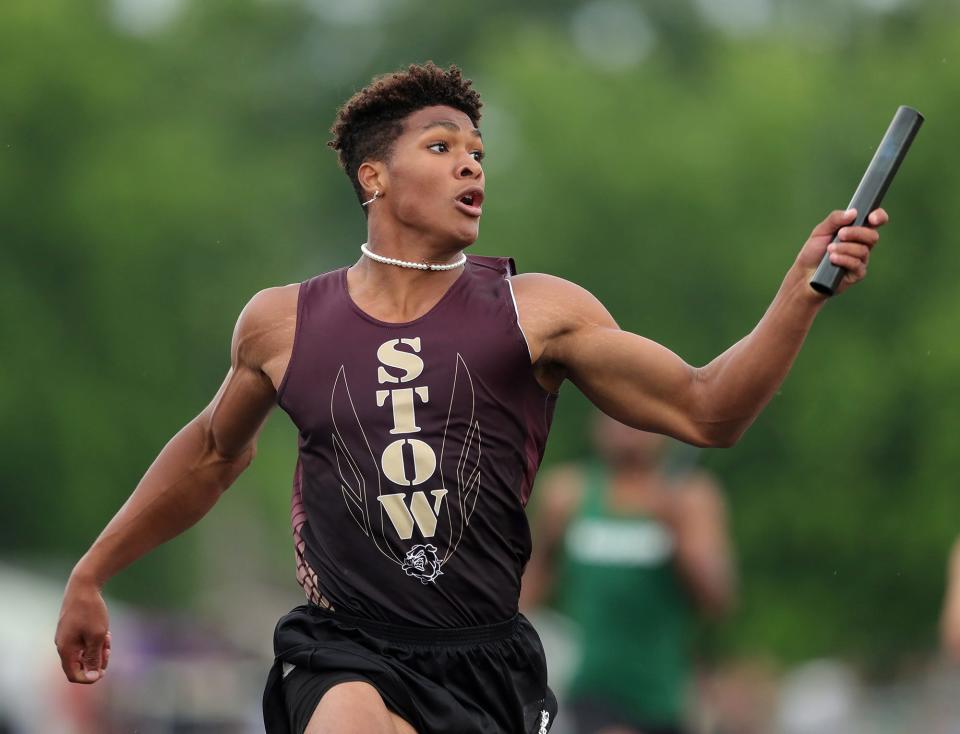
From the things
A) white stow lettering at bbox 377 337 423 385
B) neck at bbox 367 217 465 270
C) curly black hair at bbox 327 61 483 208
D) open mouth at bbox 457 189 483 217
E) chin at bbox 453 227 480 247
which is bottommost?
white stow lettering at bbox 377 337 423 385

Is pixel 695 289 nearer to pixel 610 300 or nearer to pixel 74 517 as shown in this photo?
pixel 610 300

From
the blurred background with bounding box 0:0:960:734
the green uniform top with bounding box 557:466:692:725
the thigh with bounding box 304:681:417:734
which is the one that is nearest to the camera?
the thigh with bounding box 304:681:417:734

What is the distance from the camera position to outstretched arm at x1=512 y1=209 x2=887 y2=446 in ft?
19.6

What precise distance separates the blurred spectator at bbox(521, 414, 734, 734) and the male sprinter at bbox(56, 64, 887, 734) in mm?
3665

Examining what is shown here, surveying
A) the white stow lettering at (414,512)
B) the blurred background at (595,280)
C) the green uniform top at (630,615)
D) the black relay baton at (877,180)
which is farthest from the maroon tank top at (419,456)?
the blurred background at (595,280)

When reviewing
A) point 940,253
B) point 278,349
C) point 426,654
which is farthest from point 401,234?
point 940,253

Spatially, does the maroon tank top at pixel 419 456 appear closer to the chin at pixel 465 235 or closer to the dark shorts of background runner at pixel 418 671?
the dark shorts of background runner at pixel 418 671

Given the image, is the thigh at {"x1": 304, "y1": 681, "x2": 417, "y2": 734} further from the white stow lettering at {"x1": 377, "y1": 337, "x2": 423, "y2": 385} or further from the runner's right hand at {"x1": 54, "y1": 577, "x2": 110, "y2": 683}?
the runner's right hand at {"x1": 54, "y1": 577, "x2": 110, "y2": 683}

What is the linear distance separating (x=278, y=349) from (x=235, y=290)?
79.3 ft

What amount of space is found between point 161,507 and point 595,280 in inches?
836

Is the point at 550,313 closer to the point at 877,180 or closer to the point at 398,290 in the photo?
the point at 398,290

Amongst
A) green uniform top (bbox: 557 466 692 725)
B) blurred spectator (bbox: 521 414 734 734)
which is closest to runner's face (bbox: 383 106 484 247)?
blurred spectator (bbox: 521 414 734 734)

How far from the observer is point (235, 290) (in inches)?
1208

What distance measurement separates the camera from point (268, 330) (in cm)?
675
